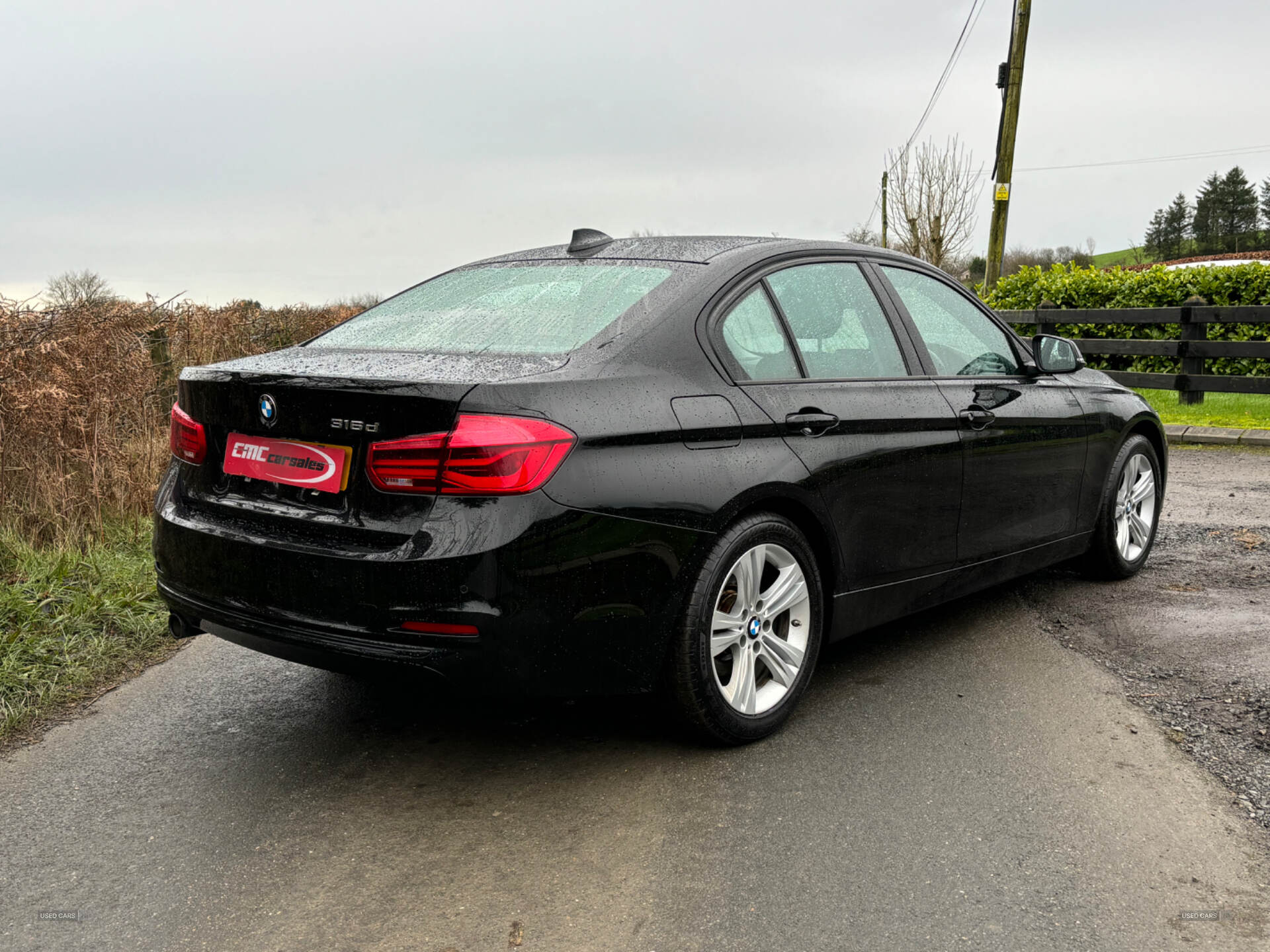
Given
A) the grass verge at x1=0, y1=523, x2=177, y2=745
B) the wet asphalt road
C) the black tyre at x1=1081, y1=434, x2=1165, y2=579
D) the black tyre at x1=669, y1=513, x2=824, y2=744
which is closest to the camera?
the wet asphalt road

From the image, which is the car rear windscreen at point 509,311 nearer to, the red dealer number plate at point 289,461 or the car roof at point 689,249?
the car roof at point 689,249

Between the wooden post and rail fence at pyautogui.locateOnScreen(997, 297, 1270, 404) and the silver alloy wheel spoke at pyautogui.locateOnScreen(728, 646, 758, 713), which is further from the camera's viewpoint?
the wooden post and rail fence at pyautogui.locateOnScreen(997, 297, 1270, 404)

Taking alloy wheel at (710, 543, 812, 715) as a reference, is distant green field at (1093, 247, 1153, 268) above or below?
above

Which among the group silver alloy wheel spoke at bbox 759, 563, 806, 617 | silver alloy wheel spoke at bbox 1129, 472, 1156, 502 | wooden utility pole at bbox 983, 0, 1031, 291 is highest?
wooden utility pole at bbox 983, 0, 1031, 291

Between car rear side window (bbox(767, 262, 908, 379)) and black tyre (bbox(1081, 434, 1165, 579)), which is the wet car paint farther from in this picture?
black tyre (bbox(1081, 434, 1165, 579))

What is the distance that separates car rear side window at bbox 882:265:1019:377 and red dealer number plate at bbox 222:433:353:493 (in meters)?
2.36

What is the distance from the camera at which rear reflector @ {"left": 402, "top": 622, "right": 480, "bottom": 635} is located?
116 inches

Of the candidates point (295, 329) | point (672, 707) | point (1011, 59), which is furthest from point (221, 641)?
point (1011, 59)

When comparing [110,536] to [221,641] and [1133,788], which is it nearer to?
[221,641]

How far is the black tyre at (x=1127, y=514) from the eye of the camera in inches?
219

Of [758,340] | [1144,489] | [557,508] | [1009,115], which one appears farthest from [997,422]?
[1009,115]

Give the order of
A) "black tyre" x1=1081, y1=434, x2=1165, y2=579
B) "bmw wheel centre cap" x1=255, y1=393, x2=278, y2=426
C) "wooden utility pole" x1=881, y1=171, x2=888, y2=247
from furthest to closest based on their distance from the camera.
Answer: "wooden utility pole" x1=881, y1=171, x2=888, y2=247 < "black tyre" x1=1081, y1=434, x2=1165, y2=579 < "bmw wheel centre cap" x1=255, y1=393, x2=278, y2=426

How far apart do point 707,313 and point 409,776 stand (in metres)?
1.68

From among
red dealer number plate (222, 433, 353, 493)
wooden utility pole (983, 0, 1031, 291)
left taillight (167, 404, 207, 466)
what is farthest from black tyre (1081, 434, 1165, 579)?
wooden utility pole (983, 0, 1031, 291)
